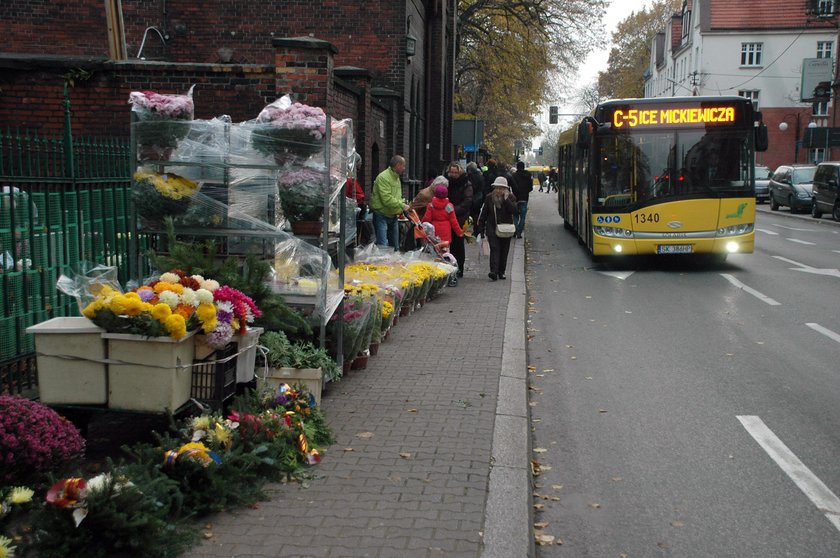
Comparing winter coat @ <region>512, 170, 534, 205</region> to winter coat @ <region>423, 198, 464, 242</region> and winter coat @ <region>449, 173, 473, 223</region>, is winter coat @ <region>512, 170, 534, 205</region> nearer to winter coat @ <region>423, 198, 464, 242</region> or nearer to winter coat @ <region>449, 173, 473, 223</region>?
winter coat @ <region>449, 173, 473, 223</region>

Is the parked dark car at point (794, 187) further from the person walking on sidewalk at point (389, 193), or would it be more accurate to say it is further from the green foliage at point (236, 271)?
the green foliage at point (236, 271)

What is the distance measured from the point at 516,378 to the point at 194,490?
394 cm

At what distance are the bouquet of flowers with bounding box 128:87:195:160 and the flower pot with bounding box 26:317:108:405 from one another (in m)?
2.02

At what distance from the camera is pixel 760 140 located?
16172mm

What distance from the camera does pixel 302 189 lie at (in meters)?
6.89

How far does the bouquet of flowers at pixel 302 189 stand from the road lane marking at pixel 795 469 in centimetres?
362

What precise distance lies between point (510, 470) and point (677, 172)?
1202cm

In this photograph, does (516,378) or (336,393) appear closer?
(336,393)

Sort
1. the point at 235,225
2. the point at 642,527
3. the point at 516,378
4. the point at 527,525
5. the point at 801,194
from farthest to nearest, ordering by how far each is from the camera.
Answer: the point at 801,194, the point at 516,378, the point at 235,225, the point at 642,527, the point at 527,525

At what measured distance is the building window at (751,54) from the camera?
204 feet

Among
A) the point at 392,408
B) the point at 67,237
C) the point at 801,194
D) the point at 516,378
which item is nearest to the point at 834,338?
the point at 516,378

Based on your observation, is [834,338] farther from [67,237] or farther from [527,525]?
[67,237]

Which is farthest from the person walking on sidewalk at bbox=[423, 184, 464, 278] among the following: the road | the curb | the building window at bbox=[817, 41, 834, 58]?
the building window at bbox=[817, 41, 834, 58]

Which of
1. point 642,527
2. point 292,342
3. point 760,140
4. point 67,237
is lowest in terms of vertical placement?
point 642,527
